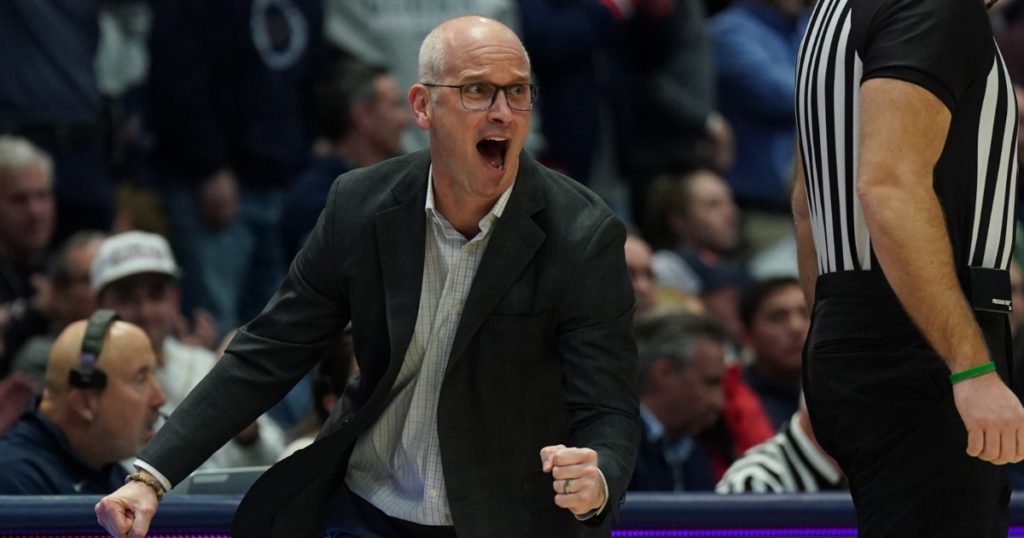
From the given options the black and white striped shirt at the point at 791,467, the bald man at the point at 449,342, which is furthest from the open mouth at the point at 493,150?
the black and white striped shirt at the point at 791,467

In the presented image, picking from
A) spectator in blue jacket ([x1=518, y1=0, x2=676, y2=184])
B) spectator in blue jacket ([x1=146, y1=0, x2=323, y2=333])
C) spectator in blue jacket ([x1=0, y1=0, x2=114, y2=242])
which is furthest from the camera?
spectator in blue jacket ([x1=518, y1=0, x2=676, y2=184])

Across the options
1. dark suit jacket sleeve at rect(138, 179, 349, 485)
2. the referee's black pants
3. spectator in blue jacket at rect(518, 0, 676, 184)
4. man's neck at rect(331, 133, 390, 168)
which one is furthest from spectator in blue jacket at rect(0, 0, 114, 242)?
the referee's black pants

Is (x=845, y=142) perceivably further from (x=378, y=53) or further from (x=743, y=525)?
(x=378, y=53)

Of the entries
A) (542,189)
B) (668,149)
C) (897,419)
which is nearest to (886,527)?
(897,419)

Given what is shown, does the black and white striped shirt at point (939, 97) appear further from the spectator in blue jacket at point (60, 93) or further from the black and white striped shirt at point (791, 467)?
the spectator in blue jacket at point (60, 93)

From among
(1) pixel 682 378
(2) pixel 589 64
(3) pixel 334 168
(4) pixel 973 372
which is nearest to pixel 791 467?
(1) pixel 682 378

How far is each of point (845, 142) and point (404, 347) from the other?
3.09ft

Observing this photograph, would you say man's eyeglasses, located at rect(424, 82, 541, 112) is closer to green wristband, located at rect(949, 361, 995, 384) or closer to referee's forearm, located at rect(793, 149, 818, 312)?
referee's forearm, located at rect(793, 149, 818, 312)

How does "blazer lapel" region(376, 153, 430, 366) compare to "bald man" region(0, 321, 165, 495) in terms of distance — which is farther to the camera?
"bald man" region(0, 321, 165, 495)

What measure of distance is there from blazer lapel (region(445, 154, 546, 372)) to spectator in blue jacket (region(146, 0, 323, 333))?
405 cm

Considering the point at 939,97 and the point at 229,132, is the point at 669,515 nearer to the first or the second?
the point at 939,97

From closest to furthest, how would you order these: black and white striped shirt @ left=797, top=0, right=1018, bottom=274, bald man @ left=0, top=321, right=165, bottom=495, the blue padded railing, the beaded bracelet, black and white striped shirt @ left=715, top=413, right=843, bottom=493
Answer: black and white striped shirt @ left=797, top=0, right=1018, bottom=274
the beaded bracelet
the blue padded railing
bald man @ left=0, top=321, right=165, bottom=495
black and white striped shirt @ left=715, top=413, right=843, bottom=493

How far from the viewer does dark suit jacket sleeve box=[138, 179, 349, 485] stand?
9.84 ft

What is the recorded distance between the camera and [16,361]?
18.4 feet
